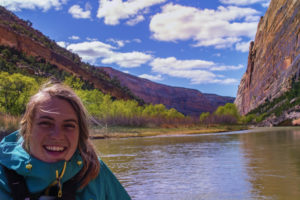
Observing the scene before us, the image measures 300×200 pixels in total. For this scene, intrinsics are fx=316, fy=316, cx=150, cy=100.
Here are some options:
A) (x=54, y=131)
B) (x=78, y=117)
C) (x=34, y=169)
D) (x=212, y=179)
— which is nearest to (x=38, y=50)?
(x=212, y=179)

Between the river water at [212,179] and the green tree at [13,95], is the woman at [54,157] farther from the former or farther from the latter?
the green tree at [13,95]

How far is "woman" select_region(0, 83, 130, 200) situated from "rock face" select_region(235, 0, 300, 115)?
9669 centimetres

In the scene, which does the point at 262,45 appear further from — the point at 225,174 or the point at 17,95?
the point at 225,174

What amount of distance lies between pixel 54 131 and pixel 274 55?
118 meters

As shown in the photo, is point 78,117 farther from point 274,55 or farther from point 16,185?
point 274,55

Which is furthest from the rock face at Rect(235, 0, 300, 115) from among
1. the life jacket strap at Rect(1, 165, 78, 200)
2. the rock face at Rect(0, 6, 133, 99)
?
the life jacket strap at Rect(1, 165, 78, 200)

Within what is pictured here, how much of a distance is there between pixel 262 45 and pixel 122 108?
86372mm

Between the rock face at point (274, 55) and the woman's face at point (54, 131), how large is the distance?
96780 millimetres

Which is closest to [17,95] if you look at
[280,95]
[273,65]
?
[280,95]

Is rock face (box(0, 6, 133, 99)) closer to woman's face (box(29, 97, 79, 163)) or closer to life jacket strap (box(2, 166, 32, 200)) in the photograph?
woman's face (box(29, 97, 79, 163))

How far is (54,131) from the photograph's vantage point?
151cm

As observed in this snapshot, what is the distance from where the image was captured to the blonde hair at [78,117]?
1.56 metres

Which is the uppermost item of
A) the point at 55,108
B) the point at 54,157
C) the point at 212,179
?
the point at 55,108

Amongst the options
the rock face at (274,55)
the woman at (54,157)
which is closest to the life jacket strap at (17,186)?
the woman at (54,157)
